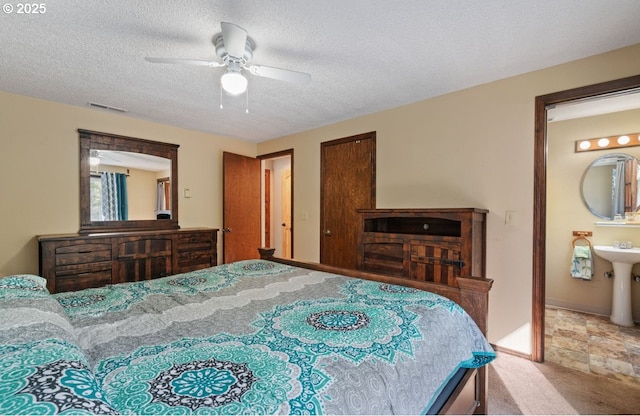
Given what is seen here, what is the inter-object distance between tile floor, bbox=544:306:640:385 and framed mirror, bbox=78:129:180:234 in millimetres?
4485

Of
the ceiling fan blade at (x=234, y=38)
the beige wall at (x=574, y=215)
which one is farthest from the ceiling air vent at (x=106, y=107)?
the beige wall at (x=574, y=215)

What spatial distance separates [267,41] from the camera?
6.39ft

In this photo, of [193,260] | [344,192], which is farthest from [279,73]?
[193,260]

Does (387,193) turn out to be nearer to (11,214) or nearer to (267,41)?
(267,41)

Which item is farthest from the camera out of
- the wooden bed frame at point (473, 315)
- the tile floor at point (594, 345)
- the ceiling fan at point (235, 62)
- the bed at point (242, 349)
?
the tile floor at point (594, 345)

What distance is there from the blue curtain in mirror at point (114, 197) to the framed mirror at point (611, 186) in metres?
5.67

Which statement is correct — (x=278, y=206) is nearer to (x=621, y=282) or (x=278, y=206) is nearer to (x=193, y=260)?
(x=193, y=260)

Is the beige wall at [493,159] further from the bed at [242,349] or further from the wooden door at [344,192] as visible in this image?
the bed at [242,349]

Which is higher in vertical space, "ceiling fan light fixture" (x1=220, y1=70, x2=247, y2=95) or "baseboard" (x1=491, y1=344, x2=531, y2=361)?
"ceiling fan light fixture" (x1=220, y1=70, x2=247, y2=95)

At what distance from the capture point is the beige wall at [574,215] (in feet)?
10.5

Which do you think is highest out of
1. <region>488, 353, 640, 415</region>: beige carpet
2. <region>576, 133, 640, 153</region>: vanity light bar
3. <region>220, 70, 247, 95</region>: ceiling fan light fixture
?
<region>220, 70, 247, 95</region>: ceiling fan light fixture

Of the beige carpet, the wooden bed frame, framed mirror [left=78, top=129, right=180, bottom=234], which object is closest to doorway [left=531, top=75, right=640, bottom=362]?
the beige carpet

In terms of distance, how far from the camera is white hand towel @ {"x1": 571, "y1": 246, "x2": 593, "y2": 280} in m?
3.26

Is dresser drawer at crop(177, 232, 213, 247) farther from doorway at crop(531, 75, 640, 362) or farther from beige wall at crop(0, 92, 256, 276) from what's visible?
doorway at crop(531, 75, 640, 362)
